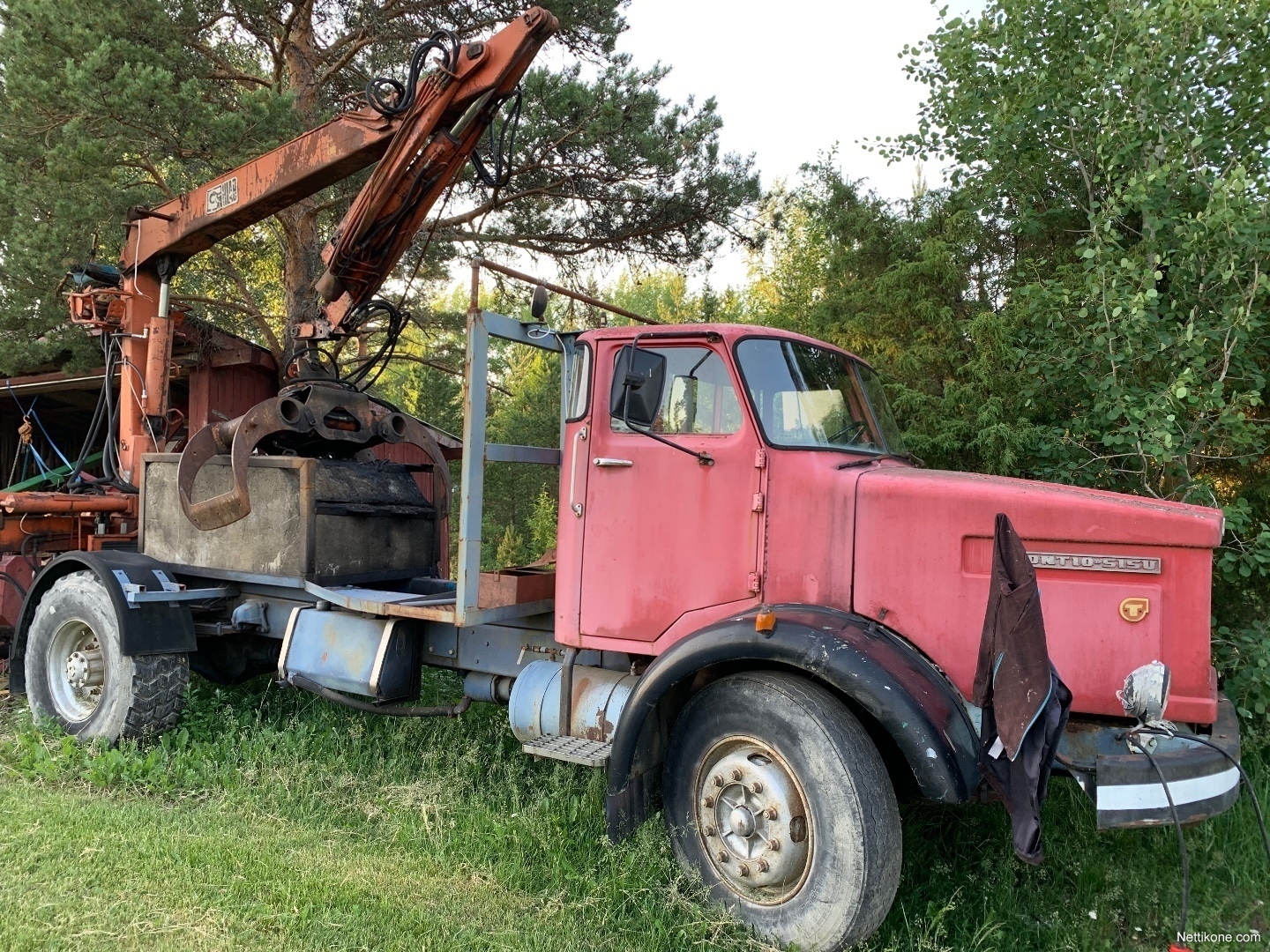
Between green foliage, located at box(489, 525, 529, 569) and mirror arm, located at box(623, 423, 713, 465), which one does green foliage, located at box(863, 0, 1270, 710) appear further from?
green foliage, located at box(489, 525, 529, 569)

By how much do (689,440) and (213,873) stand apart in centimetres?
268

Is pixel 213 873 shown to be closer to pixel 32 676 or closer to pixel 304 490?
pixel 304 490

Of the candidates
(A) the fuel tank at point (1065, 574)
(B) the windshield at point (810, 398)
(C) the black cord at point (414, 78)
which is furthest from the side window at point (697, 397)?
(C) the black cord at point (414, 78)

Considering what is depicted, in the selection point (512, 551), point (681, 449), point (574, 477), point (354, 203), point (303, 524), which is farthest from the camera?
point (512, 551)

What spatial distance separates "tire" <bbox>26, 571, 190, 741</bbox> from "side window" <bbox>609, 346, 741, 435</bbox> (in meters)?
3.34

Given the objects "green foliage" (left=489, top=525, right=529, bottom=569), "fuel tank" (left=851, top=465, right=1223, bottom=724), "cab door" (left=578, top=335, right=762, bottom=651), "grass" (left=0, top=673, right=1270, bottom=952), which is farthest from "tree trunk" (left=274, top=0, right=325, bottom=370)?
"fuel tank" (left=851, top=465, right=1223, bottom=724)

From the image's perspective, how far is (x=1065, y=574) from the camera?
327 cm

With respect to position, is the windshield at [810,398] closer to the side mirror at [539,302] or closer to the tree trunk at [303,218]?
the side mirror at [539,302]

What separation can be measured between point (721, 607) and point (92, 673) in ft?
13.6

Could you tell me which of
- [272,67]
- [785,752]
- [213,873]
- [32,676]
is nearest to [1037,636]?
[785,752]

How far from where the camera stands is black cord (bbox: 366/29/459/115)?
5.12 meters

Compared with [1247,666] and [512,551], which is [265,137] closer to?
[512,551]

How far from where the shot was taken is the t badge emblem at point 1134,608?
3.14 meters

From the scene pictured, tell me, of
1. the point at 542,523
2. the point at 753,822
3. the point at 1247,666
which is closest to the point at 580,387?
the point at 753,822
